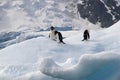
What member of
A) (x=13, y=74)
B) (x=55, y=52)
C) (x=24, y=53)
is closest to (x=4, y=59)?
(x=24, y=53)

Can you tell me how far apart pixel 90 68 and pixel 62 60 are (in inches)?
297

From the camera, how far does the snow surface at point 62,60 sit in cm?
1227

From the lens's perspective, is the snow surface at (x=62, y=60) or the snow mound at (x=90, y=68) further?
the snow surface at (x=62, y=60)

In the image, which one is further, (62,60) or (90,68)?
(62,60)

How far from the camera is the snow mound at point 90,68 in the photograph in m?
12.1

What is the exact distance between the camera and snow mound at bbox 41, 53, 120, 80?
1209 centimetres

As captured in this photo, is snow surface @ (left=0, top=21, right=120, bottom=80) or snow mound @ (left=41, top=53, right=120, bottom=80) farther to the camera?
snow surface @ (left=0, top=21, right=120, bottom=80)

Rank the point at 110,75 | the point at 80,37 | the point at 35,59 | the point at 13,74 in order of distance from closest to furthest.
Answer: the point at 110,75 → the point at 13,74 → the point at 35,59 → the point at 80,37

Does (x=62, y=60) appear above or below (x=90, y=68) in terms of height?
below

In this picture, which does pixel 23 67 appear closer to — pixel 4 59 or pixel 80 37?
pixel 4 59

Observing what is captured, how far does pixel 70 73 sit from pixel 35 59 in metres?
7.88

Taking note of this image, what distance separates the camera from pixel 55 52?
21.4 meters

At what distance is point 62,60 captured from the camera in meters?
19.8

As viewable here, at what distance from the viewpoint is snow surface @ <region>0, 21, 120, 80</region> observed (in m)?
12.3
